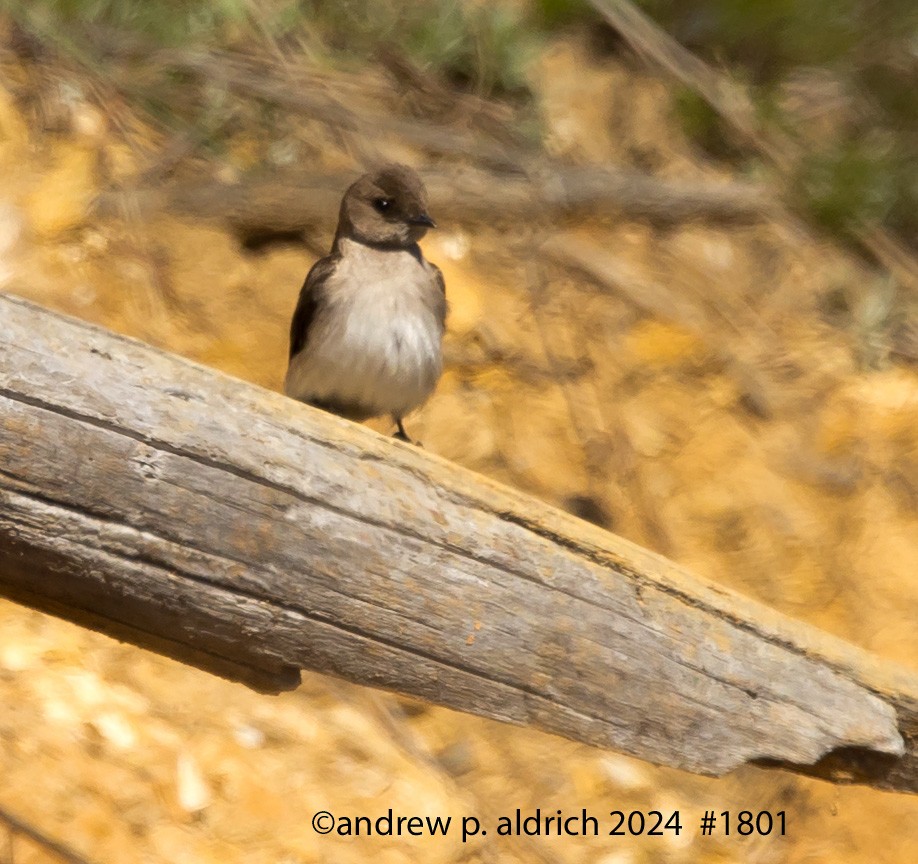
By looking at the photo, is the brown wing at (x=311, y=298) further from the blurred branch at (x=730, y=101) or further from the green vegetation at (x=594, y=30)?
the blurred branch at (x=730, y=101)

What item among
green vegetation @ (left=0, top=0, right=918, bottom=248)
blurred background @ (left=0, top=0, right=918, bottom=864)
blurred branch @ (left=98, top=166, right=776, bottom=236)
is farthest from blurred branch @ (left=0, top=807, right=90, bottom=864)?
green vegetation @ (left=0, top=0, right=918, bottom=248)

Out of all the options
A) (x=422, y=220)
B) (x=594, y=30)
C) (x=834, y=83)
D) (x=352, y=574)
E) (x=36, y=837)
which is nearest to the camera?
(x=352, y=574)

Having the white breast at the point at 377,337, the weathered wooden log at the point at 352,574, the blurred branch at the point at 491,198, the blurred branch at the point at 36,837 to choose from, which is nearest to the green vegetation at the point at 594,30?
→ the blurred branch at the point at 491,198

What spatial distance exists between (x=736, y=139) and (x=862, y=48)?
1.01 m

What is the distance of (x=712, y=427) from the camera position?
17.4ft

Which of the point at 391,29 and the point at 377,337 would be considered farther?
the point at 391,29

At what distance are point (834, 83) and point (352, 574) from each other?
5.04m

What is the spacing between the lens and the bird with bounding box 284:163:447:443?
4.11 metres

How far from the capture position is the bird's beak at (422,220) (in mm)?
4176

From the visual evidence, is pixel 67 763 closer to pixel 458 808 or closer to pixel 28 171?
pixel 458 808

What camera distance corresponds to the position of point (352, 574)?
233 centimetres

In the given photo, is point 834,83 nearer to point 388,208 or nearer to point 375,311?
point 388,208

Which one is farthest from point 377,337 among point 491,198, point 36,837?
point 36,837

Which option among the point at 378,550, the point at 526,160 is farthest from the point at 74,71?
the point at 378,550
